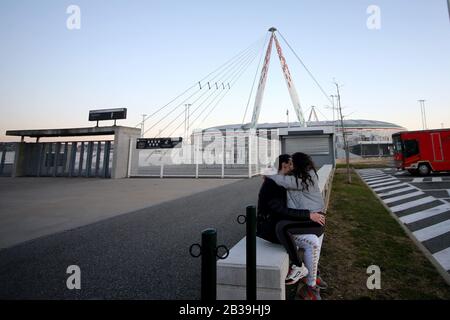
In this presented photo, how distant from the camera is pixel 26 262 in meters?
3.44

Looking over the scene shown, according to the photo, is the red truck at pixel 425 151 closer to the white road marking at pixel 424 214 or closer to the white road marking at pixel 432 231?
the white road marking at pixel 424 214

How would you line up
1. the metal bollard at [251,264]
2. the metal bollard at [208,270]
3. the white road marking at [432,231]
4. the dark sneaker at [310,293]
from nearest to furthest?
the metal bollard at [208,270]
the metal bollard at [251,264]
the dark sneaker at [310,293]
the white road marking at [432,231]

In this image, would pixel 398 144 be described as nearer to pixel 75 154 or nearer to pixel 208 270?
pixel 208 270

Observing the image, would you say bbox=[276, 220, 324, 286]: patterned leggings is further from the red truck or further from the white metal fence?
the red truck

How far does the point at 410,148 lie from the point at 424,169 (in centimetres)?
155

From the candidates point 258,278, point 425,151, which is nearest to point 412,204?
point 258,278

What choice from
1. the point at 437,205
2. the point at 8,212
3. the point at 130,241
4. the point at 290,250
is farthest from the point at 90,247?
the point at 437,205

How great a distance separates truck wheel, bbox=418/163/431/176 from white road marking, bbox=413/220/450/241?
11.9m

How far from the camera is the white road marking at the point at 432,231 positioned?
15.3 ft

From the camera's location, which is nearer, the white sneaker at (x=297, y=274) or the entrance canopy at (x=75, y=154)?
→ the white sneaker at (x=297, y=274)

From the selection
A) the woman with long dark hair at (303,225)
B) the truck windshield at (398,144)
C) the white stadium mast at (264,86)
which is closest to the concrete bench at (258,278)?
the woman with long dark hair at (303,225)

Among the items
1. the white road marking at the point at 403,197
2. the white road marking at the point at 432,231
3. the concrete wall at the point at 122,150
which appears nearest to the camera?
the white road marking at the point at 432,231

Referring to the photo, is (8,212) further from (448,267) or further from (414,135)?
(414,135)

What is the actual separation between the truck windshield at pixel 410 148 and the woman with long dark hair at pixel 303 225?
16.6 metres
